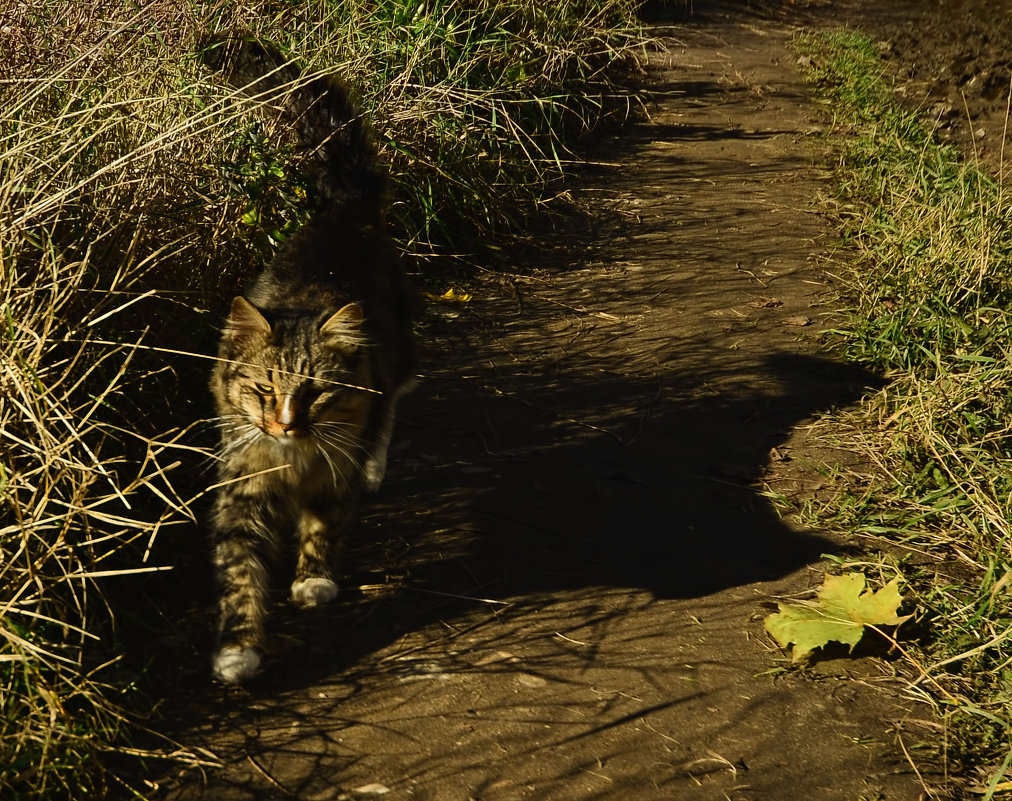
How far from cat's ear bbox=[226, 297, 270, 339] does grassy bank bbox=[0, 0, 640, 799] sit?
0.29 meters

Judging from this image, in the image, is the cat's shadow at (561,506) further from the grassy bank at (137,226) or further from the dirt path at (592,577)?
the grassy bank at (137,226)

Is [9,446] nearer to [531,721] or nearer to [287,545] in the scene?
[287,545]

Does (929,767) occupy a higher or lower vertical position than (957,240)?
lower

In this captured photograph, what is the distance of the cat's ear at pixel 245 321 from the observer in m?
3.51

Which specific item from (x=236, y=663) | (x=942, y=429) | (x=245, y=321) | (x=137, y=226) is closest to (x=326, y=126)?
(x=137, y=226)

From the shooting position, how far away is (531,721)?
320 centimetres

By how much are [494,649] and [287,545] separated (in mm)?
1009

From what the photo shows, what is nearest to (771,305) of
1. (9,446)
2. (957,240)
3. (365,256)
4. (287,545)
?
(957,240)

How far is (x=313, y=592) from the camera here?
3.68m

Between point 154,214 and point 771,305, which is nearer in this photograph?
point 154,214

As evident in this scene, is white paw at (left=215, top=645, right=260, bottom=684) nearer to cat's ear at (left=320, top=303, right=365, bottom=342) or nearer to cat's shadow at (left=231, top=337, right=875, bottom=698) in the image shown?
cat's shadow at (left=231, top=337, right=875, bottom=698)

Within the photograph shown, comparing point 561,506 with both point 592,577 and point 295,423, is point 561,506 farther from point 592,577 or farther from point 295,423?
point 295,423

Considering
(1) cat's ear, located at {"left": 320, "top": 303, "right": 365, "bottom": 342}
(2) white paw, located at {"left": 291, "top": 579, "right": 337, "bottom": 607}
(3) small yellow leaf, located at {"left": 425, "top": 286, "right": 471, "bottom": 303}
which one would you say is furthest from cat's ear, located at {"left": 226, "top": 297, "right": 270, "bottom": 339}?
(3) small yellow leaf, located at {"left": 425, "top": 286, "right": 471, "bottom": 303}

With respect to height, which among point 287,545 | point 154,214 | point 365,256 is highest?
point 154,214
